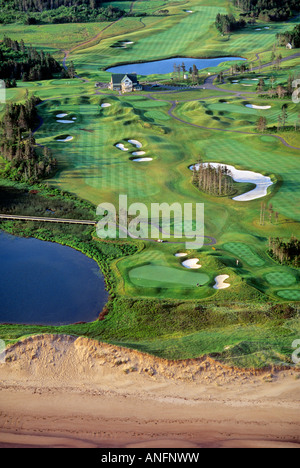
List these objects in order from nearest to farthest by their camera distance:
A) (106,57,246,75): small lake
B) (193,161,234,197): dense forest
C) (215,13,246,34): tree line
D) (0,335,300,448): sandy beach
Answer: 1. (0,335,300,448): sandy beach
2. (193,161,234,197): dense forest
3. (106,57,246,75): small lake
4. (215,13,246,34): tree line

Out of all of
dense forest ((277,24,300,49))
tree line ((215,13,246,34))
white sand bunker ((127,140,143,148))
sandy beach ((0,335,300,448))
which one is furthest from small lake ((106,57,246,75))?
sandy beach ((0,335,300,448))

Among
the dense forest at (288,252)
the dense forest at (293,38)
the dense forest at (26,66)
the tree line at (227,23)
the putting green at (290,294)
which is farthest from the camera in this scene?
the tree line at (227,23)

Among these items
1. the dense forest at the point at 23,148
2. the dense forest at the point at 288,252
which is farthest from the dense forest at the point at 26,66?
the dense forest at the point at 288,252

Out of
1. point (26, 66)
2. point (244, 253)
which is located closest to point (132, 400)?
point (244, 253)

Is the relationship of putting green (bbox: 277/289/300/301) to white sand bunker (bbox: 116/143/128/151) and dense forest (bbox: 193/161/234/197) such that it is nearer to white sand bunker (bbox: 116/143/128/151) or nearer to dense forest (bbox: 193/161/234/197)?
dense forest (bbox: 193/161/234/197)

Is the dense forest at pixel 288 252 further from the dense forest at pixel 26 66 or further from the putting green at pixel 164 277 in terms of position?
the dense forest at pixel 26 66

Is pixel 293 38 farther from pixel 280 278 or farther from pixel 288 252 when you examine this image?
pixel 280 278
